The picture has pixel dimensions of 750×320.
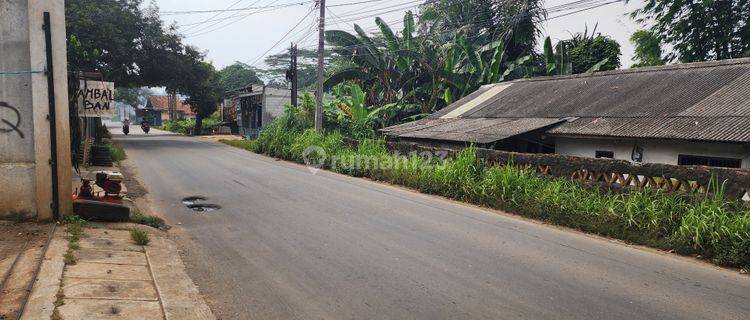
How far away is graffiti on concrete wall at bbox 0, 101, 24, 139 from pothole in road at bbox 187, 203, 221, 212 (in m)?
3.50

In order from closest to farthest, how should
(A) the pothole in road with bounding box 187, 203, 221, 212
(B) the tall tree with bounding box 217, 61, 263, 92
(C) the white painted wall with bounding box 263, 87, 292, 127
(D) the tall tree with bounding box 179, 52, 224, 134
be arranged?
(A) the pothole in road with bounding box 187, 203, 221, 212 < (D) the tall tree with bounding box 179, 52, 224, 134 < (C) the white painted wall with bounding box 263, 87, 292, 127 < (B) the tall tree with bounding box 217, 61, 263, 92

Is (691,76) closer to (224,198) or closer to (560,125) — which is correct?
(560,125)

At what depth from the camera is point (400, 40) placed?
83.8 feet

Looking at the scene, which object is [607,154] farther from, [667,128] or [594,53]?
[594,53]

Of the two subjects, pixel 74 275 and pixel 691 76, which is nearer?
pixel 74 275

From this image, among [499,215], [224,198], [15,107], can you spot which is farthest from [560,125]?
[15,107]

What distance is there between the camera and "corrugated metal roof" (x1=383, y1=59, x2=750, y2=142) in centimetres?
1132

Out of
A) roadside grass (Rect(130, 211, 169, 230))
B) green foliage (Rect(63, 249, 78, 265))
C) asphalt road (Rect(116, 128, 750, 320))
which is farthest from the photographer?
roadside grass (Rect(130, 211, 169, 230))

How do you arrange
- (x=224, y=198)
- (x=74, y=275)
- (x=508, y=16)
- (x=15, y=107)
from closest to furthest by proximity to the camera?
(x=74, y=275) → (x=15, y=107) → (x=224, y=198) → (x=508, y=16)

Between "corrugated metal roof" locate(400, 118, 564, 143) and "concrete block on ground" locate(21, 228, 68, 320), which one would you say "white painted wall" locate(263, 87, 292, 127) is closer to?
"corrugated metal roof" locate(400, 118, 564, 143)

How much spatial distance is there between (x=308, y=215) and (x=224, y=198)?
2.83 metres

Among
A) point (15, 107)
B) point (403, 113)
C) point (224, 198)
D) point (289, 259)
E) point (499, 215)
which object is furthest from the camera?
point (403, 113)
